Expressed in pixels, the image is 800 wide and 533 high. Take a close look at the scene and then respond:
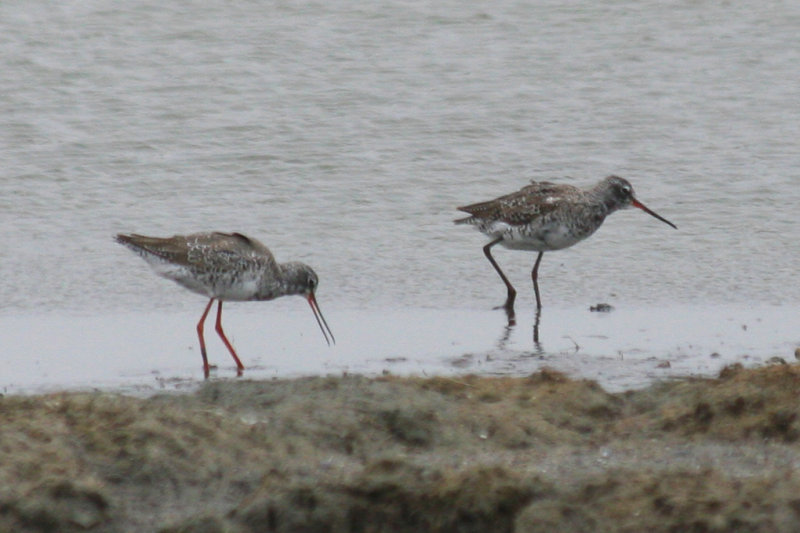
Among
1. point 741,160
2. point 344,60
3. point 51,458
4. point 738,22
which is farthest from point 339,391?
point 738,22

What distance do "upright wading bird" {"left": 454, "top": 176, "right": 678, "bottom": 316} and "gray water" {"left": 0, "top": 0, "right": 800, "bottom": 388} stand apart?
0.29 m

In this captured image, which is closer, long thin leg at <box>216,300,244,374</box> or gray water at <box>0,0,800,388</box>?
long thin leg at <box>216,300,244,374</box>

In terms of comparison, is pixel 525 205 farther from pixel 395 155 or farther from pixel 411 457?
pixel 411 457

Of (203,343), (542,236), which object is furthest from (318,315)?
(542,236)

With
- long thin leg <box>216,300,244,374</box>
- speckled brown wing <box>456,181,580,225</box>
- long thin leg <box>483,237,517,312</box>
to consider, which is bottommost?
long thin leg <box>483,237,517,312</box>

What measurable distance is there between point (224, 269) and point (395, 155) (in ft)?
15.0

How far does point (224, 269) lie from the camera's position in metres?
9.05

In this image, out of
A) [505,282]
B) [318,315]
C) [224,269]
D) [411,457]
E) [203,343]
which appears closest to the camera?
[411,457]

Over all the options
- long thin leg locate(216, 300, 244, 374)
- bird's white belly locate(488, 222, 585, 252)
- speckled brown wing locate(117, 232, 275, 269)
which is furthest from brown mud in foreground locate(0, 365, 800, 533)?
bird's white belly locate(488, 222, 585, 252)

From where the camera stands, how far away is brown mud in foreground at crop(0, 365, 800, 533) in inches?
203

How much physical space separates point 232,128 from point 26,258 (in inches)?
146

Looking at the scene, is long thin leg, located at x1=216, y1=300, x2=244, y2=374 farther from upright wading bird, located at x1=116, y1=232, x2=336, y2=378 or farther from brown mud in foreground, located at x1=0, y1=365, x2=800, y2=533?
brown mud in foreground, located at x1=0, y1=365, x2=800, y2=533

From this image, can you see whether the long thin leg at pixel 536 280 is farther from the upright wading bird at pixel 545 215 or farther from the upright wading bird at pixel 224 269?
the upright wading bird at pixel 224 269

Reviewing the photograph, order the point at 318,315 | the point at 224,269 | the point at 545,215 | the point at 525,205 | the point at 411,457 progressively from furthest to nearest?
the point at 525,205, the point at 545,215, the point at 318,315, the point at 224,269, the point at 411,457
